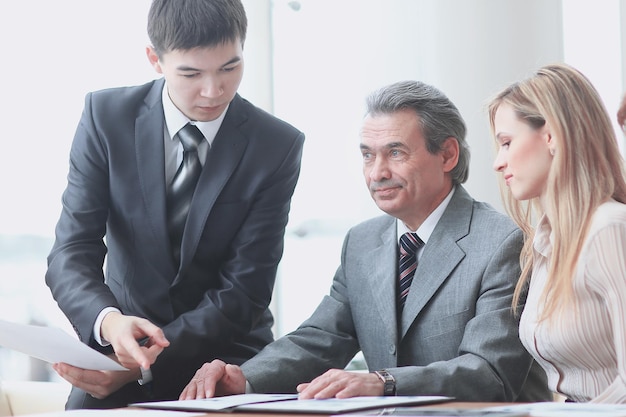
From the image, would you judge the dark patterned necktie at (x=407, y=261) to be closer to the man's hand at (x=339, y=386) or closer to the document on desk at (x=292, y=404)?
the man's hand at (x=339, y=386)

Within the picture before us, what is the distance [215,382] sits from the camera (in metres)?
2.26

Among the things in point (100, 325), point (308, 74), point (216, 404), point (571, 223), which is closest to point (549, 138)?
point (571, 223)

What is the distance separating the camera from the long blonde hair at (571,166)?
197cm

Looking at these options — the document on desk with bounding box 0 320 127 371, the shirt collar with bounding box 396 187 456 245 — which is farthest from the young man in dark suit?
the shirt collar with bounding box 396 187 456 245

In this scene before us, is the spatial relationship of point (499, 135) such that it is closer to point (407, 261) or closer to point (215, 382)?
point (407, 261)

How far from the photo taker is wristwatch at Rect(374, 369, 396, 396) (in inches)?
84.3

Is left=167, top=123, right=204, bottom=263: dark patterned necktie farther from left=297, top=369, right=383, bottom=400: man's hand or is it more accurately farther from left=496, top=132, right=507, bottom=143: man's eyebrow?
left=496, top=132, right=507, bottom=143: man's eyebrow

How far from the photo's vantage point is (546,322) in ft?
6.58

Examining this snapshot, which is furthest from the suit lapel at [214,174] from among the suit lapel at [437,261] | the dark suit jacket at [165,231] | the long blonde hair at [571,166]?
the long blonde hair at [571,166]

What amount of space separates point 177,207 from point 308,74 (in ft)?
7.20

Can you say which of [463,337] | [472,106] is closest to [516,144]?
[463,337]

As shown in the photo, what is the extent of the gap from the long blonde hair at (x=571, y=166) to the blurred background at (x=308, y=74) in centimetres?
231

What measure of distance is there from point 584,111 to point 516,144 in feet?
0.51

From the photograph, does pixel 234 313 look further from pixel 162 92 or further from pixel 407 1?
pixel 407 1
